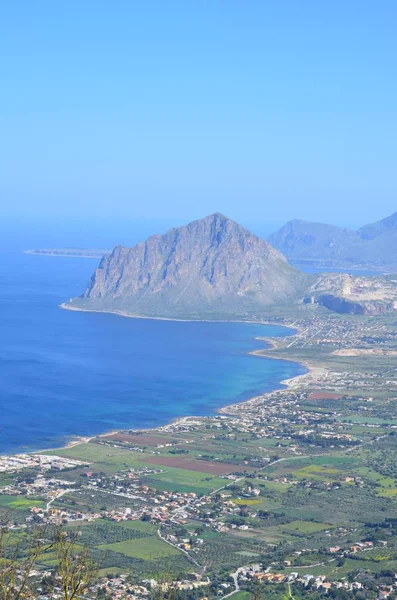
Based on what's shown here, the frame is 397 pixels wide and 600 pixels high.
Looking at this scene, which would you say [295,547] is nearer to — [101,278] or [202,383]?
[202,383]

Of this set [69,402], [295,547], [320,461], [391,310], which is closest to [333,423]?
[320,461]

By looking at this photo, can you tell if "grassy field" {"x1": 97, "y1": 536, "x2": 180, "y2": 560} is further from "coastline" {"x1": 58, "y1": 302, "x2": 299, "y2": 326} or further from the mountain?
the mountain

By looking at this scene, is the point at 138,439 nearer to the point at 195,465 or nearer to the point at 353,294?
→ the point at 195,465

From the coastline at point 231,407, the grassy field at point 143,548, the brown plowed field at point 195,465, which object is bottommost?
the grassy field at point 143,548

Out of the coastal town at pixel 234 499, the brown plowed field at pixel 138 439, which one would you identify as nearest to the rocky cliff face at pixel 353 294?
the coastal town at pixel 234 499

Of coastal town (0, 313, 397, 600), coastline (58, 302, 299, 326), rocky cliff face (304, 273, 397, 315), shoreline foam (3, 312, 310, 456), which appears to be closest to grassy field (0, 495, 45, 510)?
coastal town (0, 313, 397, 600)

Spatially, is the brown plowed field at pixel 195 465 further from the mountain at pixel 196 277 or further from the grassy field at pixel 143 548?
the mountain at pixel 196 277
